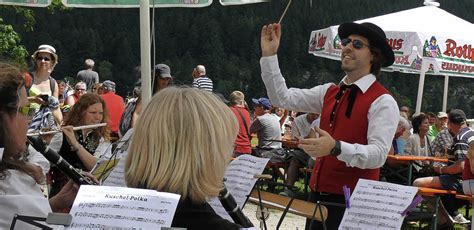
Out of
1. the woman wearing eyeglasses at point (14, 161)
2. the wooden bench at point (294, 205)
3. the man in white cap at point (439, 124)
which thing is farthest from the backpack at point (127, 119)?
the man in white cap at point (439, 124)

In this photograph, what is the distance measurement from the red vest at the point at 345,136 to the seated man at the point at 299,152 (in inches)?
252

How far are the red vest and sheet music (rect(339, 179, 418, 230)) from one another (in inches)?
19.2

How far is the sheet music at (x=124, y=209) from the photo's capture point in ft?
6.05

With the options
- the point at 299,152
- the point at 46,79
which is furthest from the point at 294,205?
the point at 299,152

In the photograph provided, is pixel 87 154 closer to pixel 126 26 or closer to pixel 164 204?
pixel 164 204

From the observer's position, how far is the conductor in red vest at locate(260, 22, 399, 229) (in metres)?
3.52

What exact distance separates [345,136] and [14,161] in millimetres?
1775

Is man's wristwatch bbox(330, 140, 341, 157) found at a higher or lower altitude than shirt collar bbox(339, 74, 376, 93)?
lower

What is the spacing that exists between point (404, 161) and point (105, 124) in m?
4.30

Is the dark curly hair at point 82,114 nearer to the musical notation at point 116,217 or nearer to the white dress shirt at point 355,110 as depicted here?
the white dress shirt at point 355,110

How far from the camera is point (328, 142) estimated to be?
328 cm

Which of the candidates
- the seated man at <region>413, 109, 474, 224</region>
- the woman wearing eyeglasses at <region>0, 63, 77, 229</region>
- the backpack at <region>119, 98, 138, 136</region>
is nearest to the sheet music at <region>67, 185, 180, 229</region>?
the woman wearing eyeglasses at <region>0, 63, 77, 229</region>

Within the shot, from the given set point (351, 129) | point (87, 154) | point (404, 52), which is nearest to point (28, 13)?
point (404, 52)

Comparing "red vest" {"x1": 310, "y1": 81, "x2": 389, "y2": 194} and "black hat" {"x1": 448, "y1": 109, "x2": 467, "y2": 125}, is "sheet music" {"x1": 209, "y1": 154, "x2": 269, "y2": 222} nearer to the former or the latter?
"red vest" {"x1": 310, "y1": 81, "x2": 389, "y2": 194}
